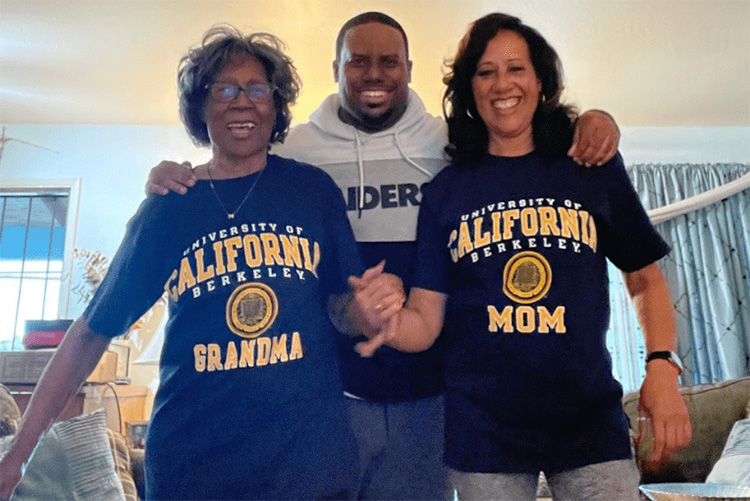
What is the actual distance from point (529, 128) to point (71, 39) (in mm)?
1978

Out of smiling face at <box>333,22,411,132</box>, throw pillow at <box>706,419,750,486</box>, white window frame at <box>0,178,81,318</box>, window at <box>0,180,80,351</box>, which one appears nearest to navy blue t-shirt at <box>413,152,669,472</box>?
smiling face at <box>333,22,411,132</box>

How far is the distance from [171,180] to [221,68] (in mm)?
165

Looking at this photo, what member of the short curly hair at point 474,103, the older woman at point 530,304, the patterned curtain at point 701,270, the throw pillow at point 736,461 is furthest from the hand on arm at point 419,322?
the patterned curtain at point 701,270

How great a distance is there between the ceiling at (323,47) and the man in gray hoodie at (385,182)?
849 mm

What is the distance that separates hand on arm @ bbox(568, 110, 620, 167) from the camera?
760 millimetres

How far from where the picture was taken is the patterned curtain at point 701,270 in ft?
9.14

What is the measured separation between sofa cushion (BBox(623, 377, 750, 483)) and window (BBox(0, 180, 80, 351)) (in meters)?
1.82

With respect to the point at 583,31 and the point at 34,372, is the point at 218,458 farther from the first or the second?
the point at 583,31

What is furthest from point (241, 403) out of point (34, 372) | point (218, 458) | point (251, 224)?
point (34, 372)

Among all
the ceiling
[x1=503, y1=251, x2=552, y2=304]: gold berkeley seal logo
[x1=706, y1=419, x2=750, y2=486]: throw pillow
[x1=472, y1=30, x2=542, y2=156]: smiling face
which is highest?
the ceiling

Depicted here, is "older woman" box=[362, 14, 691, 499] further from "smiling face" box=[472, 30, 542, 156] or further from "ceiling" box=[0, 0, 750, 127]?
"ceiling" box=[0, 0, 750, 127]

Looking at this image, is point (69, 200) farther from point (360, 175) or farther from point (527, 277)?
point (527, 277)

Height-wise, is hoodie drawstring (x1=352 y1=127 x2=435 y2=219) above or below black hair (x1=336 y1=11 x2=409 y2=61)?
below

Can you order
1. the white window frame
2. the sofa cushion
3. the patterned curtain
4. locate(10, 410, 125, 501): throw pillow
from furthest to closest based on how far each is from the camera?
the patterned curtain < the white window frame < the sofa cushion < locate(10, 410, 125, 501): throw pillow
